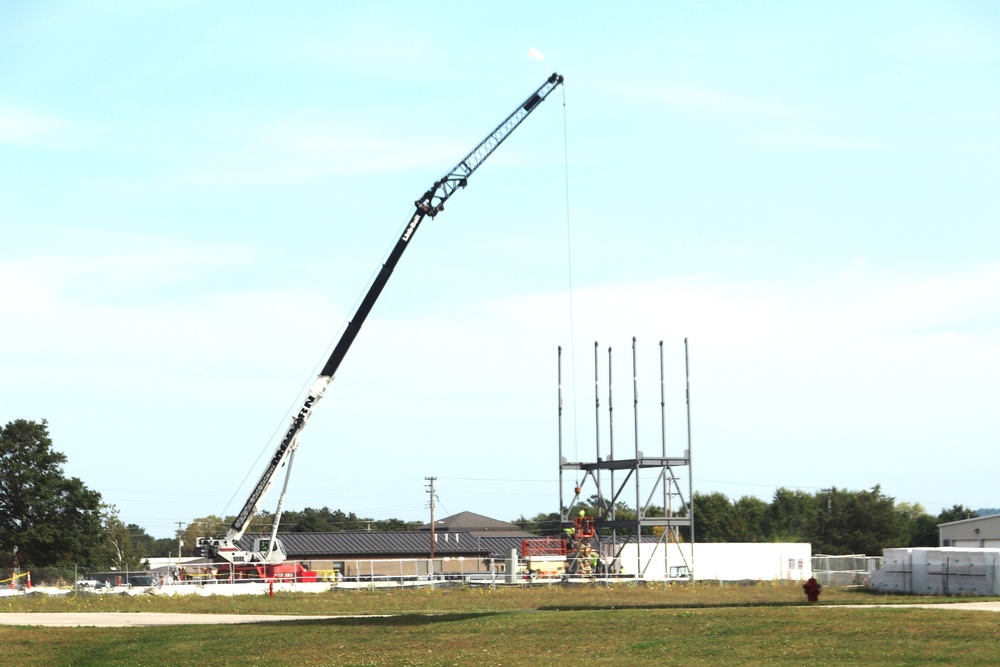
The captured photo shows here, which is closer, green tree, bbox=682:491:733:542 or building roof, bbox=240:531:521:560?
building roof, bbox=240:531:521:560

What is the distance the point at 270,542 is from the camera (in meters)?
64.3

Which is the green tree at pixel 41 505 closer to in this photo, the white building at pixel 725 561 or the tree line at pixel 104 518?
the tree line at pixel 104 518

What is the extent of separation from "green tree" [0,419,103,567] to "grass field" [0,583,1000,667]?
49293 mm

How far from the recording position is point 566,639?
28812 millimetres

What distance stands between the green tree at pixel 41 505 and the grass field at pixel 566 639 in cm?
4929

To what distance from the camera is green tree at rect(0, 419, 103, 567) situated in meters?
81.8

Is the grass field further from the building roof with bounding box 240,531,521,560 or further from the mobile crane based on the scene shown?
the building roof with bounding box 240,531,521,560

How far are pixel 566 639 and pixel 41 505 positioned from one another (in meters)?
62.8

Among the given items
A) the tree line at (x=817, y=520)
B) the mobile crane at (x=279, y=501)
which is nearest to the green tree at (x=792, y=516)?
the tree line at (x=817, y=520)

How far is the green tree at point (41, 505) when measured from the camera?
8181 centimetres

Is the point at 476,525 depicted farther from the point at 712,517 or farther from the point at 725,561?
the point at 725,561

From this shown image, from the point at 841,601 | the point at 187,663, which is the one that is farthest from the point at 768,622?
the point at 187,663

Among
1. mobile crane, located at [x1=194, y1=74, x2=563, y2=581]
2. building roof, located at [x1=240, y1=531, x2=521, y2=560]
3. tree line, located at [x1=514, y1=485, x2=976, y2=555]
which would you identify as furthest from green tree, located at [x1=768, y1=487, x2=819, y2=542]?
mobile crane, located at [x1=194, y1=74, x2=563, y2=581]

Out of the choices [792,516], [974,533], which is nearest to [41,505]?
[974,533]
